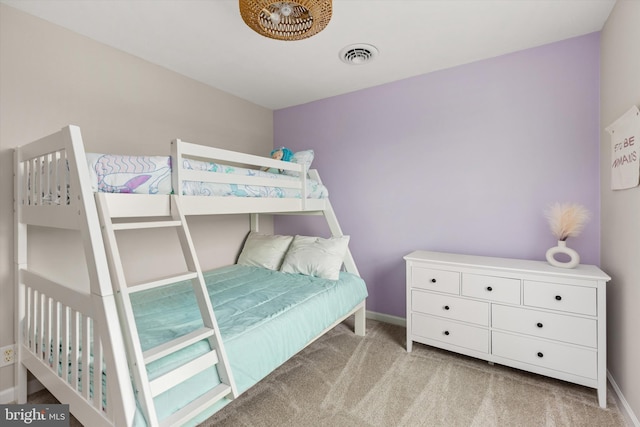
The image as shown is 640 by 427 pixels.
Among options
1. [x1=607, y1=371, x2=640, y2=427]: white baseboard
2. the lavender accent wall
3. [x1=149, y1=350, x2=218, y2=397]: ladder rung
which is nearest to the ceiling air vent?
the lavender accent wall

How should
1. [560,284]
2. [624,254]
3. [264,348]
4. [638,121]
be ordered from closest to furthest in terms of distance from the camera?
[638,121] < [264,348] < [624,254] < [560,284]

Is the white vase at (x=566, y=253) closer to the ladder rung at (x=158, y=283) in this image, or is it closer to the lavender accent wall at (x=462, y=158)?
the lavender accent wall at (x=462, y=158)

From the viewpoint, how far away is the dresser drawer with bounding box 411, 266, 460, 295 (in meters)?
2.27

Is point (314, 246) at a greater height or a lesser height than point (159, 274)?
greater

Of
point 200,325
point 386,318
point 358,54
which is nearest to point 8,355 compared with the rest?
point 200,325

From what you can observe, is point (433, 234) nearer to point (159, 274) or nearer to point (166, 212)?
point (166, 212)

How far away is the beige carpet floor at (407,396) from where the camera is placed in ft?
5.46

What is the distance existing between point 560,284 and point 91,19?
3548mm

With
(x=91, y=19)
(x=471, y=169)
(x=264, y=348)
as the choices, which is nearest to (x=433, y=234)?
(x=471, y=169)

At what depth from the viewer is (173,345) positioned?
4.06 ft

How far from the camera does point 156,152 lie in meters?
2.59

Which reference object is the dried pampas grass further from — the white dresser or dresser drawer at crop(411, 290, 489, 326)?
dresser drawer at crop(411, 290, 489, 326)

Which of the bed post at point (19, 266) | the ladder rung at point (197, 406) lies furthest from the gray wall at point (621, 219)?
the bed post at point (19, 266)

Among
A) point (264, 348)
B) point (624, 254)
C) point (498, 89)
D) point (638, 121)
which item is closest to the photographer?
point (638, 121)
